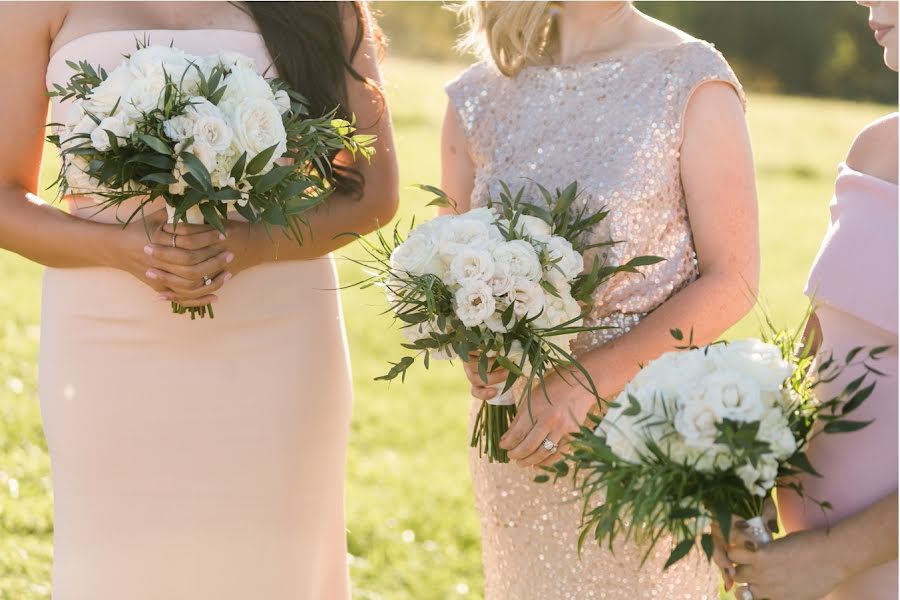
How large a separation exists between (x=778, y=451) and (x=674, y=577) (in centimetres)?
138

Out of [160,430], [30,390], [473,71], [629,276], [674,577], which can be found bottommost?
[30,390]

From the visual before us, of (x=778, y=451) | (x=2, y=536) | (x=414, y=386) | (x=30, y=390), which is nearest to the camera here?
(x=778, y=451)

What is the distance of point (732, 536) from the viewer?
2324mm

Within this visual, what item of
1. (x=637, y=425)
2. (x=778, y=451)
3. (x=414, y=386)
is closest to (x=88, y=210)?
(x=637, y=425)

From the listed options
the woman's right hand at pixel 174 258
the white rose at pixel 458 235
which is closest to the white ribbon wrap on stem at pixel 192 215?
the woman's right hand at pixel 174 258

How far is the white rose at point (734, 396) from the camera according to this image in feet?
6.95

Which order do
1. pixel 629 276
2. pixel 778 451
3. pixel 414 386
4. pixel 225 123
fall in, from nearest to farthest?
pixel 778 451, pixel 225 123, pixel 629 276, pixel 414 386

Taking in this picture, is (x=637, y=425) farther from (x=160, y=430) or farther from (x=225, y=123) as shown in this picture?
(x=160, y=430)

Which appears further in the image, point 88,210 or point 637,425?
point 88,210

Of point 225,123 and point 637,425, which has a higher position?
point 225,123

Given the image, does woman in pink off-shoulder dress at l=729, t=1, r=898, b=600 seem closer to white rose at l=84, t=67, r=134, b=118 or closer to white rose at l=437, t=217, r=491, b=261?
white rose at l=437, t=217, r=491, b=261

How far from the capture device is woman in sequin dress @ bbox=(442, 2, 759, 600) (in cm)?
321

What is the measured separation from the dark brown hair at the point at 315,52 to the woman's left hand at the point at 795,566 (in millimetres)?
2027

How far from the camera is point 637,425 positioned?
2.21 meters
